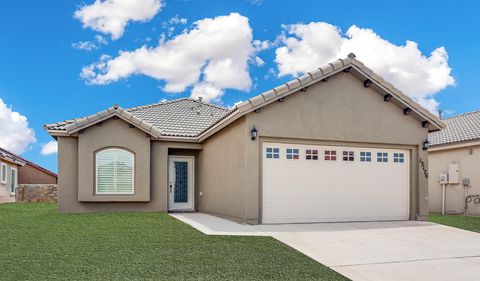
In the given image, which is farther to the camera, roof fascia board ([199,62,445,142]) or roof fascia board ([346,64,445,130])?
roof fascia board ([346,64,445,130])

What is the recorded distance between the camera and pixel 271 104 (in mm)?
12305

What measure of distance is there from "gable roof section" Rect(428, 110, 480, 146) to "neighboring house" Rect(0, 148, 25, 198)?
25112 millimetres

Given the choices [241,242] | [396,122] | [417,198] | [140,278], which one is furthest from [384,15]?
[140,278]

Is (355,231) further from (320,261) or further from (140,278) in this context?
(140,278)

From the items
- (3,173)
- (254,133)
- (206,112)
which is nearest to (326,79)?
(254,133)

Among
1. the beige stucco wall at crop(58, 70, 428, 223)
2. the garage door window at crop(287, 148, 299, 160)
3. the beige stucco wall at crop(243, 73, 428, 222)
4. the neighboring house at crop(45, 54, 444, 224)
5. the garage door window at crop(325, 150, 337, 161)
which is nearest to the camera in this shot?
the beige stucco wall at crop(243, 73, 428, 222)

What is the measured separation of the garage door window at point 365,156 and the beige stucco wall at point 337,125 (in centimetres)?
30

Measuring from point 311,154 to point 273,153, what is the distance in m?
1.30

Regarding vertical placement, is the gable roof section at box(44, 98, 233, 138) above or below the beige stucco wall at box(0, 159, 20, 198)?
above

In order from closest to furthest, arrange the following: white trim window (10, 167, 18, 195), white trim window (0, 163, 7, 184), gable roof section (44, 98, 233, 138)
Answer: gable roof section (44, 98, 233, 138), white trim window (0, 163, 7, 184), white trim window (10, 167, 18, 195)

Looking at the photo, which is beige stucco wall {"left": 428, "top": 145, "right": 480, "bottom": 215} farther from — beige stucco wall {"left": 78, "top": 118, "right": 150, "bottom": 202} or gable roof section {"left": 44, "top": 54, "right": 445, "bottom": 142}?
beige stucco wall {"left": 78, "top": 118, "right": 150, "bottom": 202}

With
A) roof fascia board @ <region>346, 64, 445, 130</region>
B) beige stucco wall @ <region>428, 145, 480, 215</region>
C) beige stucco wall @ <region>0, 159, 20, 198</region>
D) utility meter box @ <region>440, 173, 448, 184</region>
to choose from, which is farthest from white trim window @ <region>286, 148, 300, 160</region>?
beige stucco wall @ <region>0, 159, 20, 198</region>

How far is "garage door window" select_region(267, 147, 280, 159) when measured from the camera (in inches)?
487

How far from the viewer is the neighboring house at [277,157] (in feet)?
40.4
